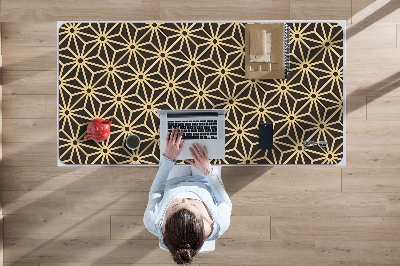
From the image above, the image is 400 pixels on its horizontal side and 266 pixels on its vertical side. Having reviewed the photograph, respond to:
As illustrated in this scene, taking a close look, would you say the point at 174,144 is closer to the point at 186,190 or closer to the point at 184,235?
the point at 186,190

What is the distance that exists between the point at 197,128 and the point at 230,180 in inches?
21.5

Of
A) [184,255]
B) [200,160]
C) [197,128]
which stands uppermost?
[197,128]

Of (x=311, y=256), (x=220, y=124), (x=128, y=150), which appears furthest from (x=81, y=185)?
(x=311, y=256)

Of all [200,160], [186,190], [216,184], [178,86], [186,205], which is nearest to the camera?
[186,205]

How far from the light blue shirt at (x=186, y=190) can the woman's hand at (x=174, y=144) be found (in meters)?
0.06

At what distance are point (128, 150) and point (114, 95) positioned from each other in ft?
1.19

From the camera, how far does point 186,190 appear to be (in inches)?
82.8

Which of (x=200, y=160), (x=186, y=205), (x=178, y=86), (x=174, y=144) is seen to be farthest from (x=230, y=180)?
(x=186, y=205)

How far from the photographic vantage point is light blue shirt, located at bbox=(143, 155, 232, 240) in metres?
2.02

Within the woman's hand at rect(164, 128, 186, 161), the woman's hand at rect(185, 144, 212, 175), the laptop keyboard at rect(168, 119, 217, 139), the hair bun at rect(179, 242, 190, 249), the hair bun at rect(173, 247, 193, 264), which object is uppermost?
the laptop keyboard at rect(168, 119, 217, 139)

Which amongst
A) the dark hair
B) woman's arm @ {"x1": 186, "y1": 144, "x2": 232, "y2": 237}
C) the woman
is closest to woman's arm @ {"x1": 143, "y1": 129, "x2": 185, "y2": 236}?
the woman

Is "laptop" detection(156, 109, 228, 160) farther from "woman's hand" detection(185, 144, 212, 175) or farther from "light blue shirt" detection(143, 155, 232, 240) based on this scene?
"light blue shirt" detection(143, 155, 232, 240)

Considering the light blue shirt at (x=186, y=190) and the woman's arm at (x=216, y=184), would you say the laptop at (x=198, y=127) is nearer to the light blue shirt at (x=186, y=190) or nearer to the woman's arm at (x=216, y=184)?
the woman's arm at (x=216, y=184)

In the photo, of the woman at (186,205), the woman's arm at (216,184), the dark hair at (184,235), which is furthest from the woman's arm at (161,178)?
the dark hair at (184,235)
